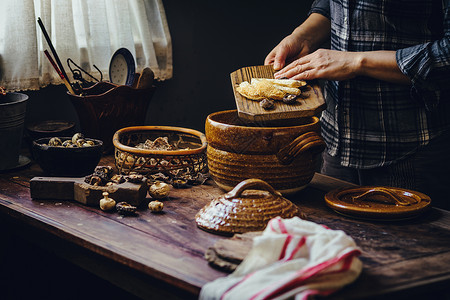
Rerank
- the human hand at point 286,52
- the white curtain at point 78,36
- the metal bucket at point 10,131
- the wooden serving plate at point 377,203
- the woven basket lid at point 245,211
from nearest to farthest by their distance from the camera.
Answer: the woven basket lid at point 245,211 → the wooden serving plate at point 377,203 → the metal bucket at point 10,131 → the human hand at point 286,52 → the white curtain at point 78,36

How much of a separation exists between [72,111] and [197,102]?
80 cm

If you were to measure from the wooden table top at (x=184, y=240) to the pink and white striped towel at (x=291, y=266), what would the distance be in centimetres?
4

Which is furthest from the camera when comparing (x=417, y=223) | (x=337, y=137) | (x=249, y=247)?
(x=337, y=137)

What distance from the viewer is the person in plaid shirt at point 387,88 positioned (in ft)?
5.02

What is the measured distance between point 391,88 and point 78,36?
123cm

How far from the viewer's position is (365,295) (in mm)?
910

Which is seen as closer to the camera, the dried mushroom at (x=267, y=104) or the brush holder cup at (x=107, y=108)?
the dried mushroom at (x=267, y=104)

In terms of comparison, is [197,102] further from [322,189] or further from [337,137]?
[322,189]

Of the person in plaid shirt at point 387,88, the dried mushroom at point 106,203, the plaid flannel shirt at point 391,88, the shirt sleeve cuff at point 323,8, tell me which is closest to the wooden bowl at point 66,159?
the dried mushroom at point 106,203

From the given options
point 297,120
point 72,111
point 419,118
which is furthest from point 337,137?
point 72,111

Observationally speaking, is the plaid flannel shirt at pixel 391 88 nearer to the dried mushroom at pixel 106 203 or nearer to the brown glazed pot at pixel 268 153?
the brown glazed pot at pixel 268 153

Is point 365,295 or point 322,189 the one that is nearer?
point 365,295

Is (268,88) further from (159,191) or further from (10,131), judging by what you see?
(10,131)

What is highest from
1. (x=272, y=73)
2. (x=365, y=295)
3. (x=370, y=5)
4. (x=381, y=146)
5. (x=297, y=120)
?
(x=370, y=5)
